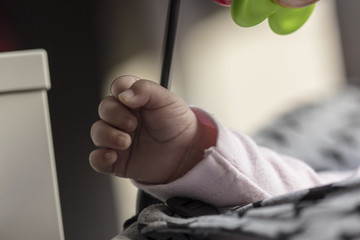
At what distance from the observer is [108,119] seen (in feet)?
1.58

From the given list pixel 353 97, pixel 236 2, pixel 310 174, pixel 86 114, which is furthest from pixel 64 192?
pixel 353 97

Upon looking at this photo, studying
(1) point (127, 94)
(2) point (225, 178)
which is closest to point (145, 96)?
(1) point (127, 94)

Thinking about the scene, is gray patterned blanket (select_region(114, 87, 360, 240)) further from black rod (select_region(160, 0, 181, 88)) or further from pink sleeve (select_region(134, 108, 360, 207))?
black rod (select_region(160, 0, 181, 88))

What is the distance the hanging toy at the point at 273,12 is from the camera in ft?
1.59

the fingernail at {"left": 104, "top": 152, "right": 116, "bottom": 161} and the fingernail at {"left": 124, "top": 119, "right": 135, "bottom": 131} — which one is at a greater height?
the fingernail at {"left": 124, "top": 119, "right": 135, "bottom": 131}

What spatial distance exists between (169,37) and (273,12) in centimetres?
10

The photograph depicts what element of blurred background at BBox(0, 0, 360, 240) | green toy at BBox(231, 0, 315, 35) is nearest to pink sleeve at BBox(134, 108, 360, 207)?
green toy at BBox(231, 0, 315, 35)

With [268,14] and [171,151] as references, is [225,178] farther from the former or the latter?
[268,14]

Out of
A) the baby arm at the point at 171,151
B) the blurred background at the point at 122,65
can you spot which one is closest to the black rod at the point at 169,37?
the baby arm at the point at 171,151

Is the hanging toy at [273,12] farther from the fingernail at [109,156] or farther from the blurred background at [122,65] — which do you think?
the blurred background at [122,65]

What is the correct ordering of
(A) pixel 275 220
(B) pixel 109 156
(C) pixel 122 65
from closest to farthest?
(A) pixel 275 220 → (B) pixel 109 156 → (C) pixel 122 65

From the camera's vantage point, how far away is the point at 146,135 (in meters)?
0.51

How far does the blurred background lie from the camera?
3.29ft

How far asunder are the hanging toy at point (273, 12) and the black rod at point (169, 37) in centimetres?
5
